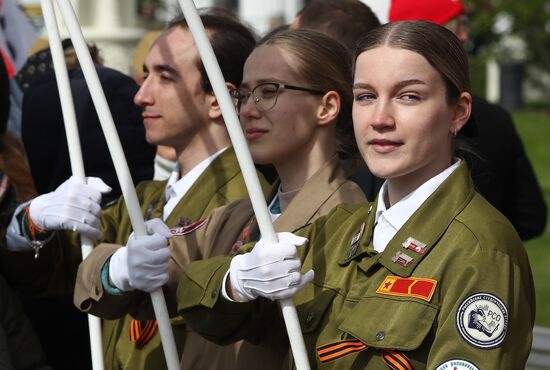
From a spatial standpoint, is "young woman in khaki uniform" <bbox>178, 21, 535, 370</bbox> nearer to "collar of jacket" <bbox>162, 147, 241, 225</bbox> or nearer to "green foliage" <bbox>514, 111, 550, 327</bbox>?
"collar of jacket" <bbox>162, 147, 241, 225</bbox>

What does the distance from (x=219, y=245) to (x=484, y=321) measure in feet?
3.74

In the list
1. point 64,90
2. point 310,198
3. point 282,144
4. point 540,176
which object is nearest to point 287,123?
point 282,144

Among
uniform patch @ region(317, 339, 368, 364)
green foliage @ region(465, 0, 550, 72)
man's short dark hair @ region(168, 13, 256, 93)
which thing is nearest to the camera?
uniform patch @ region(317, 339, 368, 364)

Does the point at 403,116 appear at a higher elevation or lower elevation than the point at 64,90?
lower

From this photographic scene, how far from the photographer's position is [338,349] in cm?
274

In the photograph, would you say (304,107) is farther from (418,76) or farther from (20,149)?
(20,149)

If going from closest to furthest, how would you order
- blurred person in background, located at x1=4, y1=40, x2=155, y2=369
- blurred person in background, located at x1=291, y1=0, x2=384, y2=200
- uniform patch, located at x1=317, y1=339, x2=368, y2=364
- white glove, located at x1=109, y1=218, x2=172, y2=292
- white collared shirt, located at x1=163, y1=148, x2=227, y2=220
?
uniform patch, located at x1=317, y1=339, x2=368, y2=364 → white glove, located at x1=109, y1=218, x2=172, y2=292 → white collared shirt, located at x1=163, y1=148, x2=227, y2=220 → blurred person in background, located at x1=291, y1=0, x2=384, y2=200 → blurred person in background, located at x1=4, y1=40, x2=155, y2=369

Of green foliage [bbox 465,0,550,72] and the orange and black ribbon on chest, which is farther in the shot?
green foliage [bbox 465,0,550,72]

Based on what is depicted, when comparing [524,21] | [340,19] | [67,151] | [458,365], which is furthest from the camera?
[524,21]

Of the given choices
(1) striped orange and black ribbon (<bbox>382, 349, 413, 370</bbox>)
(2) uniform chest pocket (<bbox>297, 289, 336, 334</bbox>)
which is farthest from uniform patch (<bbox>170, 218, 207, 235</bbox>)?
(1) striped orange and black ribbon (<bbox>382, 349, 413, 370</bbox>)

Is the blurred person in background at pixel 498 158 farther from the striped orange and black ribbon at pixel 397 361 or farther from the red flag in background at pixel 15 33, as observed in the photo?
the striped orange and black ribbon at pixel 397 361

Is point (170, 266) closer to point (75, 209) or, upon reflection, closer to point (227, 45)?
point (75, 209)

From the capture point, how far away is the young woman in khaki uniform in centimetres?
252

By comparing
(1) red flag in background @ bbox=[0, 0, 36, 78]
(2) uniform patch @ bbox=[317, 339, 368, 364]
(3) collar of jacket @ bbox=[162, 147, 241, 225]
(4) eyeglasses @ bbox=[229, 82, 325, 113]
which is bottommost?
(2) uniform patch @ bbox=[317, 339, 368, 364]
